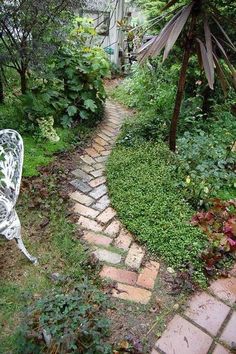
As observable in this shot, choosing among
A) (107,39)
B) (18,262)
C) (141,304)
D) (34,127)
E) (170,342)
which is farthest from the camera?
(107,39)

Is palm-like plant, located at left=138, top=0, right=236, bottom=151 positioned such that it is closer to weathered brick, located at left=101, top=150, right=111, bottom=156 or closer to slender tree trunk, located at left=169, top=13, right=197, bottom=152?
slender tree trunk, located at left=169, top=13, right=197, bottom=152

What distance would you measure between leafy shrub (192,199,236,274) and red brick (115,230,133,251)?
512mm

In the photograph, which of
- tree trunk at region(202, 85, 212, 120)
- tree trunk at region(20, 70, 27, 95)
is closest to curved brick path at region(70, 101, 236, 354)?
tree trunk at region(20, 70, 27, 95)

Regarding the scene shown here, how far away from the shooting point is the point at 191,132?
386cm

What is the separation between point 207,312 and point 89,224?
109 centimetres

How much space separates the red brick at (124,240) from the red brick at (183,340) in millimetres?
671

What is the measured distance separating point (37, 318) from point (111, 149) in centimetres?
244

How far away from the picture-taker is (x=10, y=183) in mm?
2295

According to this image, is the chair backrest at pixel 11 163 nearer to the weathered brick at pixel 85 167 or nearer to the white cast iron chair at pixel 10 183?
the white cast iron chair at pixel 10 183

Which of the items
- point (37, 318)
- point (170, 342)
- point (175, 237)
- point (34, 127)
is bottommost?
point (170, 342)

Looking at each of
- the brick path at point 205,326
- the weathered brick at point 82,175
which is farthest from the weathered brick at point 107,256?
the weathered brick at point 82,175

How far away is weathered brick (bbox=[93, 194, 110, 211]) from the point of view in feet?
9.20

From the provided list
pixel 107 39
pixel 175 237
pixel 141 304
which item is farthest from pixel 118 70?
pixel 141 304

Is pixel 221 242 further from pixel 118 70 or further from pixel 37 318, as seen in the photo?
pixel 118 70
